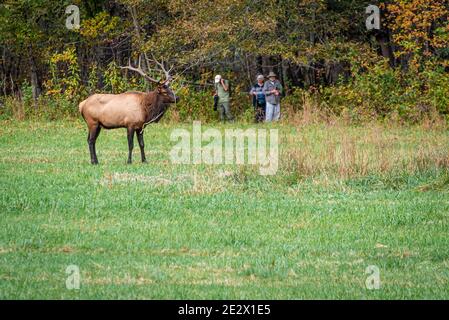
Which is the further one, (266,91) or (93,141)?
(266,91)

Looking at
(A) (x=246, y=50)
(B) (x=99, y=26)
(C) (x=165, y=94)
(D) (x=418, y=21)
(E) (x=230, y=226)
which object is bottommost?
(E) (x=230, y=226)

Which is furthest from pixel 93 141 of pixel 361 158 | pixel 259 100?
pixel 259 100

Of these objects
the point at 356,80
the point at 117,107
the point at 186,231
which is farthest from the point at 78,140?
the point at 186,231

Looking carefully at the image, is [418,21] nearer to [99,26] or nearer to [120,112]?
[99,26]

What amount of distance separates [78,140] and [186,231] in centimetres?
1554

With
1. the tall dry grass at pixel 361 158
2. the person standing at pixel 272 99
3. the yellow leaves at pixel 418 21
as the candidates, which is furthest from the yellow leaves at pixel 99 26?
the tall dry grass at pixel 361 158

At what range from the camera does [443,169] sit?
18.9 meters

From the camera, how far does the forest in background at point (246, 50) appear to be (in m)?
34.8

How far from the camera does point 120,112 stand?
22672mm

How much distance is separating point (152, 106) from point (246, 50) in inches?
572

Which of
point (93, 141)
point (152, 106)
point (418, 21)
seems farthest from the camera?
point (418, 21)

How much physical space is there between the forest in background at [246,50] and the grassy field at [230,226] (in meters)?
11.8

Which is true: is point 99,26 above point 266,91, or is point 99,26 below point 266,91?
above

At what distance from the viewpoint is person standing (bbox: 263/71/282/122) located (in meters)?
35.3
